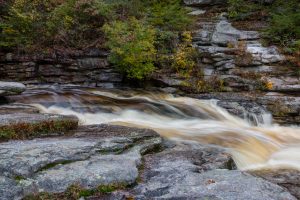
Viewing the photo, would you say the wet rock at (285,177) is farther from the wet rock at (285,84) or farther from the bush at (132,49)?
the bush at (132,49)

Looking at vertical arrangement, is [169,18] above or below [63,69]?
above

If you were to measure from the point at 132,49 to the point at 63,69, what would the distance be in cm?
297

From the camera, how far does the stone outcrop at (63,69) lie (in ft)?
44.9

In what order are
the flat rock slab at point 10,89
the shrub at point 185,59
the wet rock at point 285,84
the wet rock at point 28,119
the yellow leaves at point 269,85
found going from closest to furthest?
the wet rock at point 28,119 < the flat rock slab at point 10,89 < the wet rock at point 285,84 < the yellow leaves at point 269,85 < the shrub at point 185,59

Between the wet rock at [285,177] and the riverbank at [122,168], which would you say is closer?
the riverbank at [122,168]

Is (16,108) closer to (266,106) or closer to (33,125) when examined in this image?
(33,125)

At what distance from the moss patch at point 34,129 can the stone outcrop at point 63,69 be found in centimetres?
622

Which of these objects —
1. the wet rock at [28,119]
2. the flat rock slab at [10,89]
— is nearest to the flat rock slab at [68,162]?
the wet rock at [28,119]

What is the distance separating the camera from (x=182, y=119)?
10445mm

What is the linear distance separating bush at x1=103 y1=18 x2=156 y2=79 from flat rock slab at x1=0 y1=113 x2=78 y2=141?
5210 mm

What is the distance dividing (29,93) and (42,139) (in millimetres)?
5207

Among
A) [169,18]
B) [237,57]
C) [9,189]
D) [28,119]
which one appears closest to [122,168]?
[9,189]

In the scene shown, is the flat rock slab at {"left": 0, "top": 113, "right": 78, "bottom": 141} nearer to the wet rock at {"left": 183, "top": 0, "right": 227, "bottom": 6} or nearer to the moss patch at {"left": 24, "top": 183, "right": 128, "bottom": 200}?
the moss patch at {"left": 24, "top": 183, "right": 128, "bottom": 200}

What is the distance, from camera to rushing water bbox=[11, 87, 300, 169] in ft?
25.6
